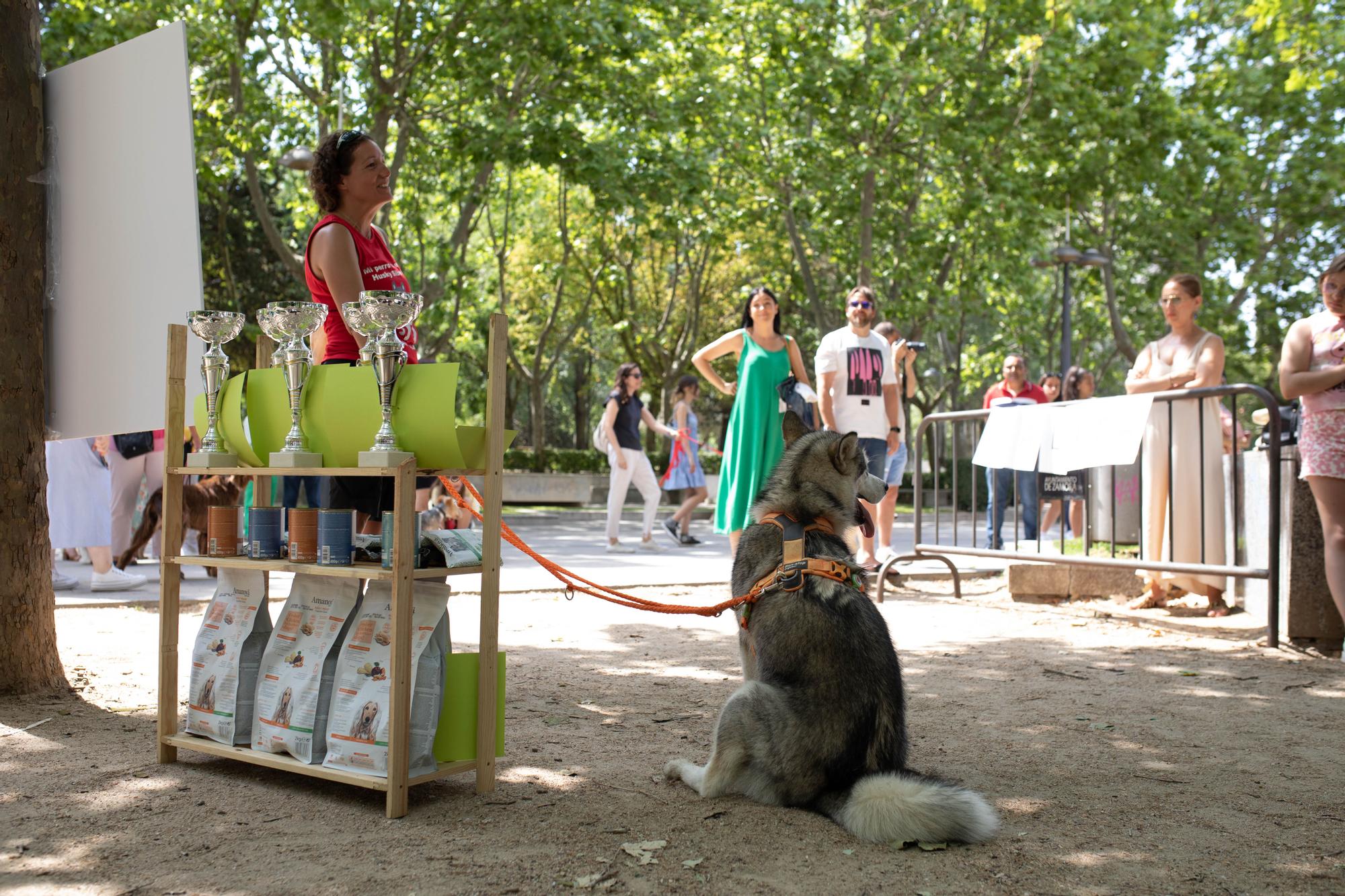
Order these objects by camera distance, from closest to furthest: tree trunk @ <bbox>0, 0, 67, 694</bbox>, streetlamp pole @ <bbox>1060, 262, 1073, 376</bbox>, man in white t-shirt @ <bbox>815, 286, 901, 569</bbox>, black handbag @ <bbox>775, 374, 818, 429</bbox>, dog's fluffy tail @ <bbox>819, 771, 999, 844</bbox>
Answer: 1. dog's fluffy tail @ <bbox>819, 771, 999, 844</bbox>
2. tree trunk @ <bbox>0, 0, 67, 694</bbox>
3. black handbag @ <bbox>775, 374, 818, 429</bbox>
4. man in white t-shirt @ <bbox>815, 286, 901, 569</bbox>
5. streetlamp pole @ <bbox>1060, 262, 1073, 376</bbox>

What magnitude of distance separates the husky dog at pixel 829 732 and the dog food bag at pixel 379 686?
2.92 feet

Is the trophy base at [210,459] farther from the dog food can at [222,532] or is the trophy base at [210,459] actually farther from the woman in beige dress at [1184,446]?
the woman in beige dress at [1184,446]

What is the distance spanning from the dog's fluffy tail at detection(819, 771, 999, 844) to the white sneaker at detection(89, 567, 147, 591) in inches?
282

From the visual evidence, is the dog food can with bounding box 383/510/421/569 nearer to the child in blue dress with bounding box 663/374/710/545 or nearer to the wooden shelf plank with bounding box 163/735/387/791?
the wooden shelf plank with bounding box 163/735/387/791

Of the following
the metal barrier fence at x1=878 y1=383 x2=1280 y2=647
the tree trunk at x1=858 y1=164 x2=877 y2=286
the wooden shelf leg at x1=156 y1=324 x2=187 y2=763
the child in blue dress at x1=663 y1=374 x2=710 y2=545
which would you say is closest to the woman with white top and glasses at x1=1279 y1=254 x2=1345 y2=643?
the metal barrier fence at x1=878 y1=383 x2=1280 y2=647

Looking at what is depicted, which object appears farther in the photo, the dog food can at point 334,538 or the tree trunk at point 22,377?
the tree trunk at point 22,377

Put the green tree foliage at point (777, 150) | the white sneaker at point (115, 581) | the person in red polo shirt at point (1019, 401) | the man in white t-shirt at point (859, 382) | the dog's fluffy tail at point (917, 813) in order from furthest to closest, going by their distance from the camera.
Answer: the green tree foliage at point (777, 150)
the person in red polo shirt at point (1019, 401)
the man in white t-shirt at point (859, 382)
the white sneaker at point (115, 581)
the dog's fluffy tail at point (917, 813)

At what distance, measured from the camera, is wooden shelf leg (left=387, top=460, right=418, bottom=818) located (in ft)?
10.4

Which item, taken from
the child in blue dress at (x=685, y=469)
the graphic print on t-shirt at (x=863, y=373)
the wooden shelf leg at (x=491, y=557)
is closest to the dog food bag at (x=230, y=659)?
the wooden shelf leg at (x=491, y=557)

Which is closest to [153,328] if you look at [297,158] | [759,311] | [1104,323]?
[759,311]

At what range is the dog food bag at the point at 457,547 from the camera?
345 cm

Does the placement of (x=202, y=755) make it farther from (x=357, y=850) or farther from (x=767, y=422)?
(x=767, y=422)

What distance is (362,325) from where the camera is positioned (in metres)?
3.44

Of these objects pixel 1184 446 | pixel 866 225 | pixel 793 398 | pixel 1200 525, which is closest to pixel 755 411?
pixel 793 398
